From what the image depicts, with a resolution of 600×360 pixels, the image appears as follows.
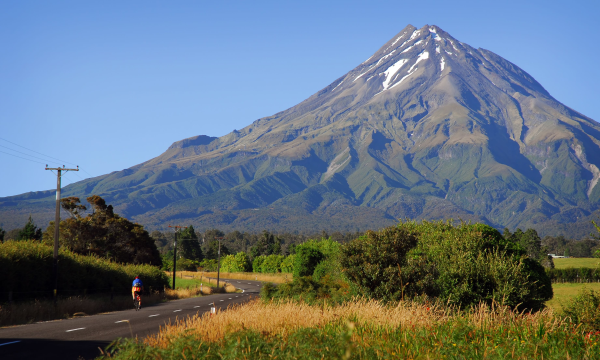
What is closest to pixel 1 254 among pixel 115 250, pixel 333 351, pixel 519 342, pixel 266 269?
pixel 333 351

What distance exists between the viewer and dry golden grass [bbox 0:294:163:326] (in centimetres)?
2015

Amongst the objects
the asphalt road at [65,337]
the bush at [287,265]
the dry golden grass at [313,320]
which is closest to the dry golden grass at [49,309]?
the asphalt road at [65,337]

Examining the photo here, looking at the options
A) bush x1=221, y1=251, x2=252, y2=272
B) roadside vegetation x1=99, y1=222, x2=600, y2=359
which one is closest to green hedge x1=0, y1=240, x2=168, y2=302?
roadside vegetation x1=99, y1=222, x2=600, y2=359

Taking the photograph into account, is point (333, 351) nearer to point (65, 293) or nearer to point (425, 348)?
point (425, 348)

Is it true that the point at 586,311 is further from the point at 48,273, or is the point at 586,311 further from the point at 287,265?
the point at 287,265

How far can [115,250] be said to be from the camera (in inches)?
2234

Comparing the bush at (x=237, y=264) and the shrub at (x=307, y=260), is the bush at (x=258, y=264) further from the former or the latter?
the shrub at (x=307, y=260)

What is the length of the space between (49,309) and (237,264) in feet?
304

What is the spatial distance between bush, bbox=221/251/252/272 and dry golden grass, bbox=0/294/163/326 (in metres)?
82.7

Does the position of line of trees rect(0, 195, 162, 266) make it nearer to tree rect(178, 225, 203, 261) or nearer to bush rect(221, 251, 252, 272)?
bush rect(221, 251, 252, 272)

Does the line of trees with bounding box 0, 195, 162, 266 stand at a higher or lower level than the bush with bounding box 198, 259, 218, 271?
higher

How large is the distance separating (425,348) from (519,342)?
71.7 inches

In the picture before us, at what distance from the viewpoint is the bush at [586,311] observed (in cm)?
1376

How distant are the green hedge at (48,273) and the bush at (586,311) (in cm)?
2280
